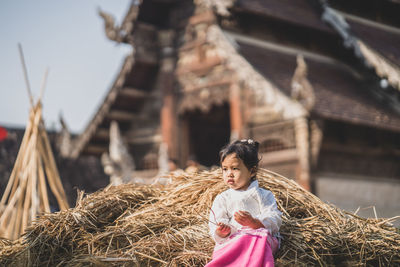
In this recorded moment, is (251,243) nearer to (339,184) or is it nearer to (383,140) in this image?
(339,184)

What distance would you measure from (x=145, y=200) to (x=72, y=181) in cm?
1142

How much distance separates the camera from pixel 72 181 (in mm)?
14945

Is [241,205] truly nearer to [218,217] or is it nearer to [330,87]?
[218,217]

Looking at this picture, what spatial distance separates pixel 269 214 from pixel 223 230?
291 millimetres

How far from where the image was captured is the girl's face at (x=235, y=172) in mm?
3146

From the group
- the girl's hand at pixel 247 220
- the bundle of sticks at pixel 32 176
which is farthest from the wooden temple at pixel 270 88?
the girl's hand at pixel 247 220

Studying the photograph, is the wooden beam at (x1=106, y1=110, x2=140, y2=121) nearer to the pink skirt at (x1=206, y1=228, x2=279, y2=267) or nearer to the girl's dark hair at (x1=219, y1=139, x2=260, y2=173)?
the girl's dark hair at (x1=219, y1=139, x2=260, y2=173)

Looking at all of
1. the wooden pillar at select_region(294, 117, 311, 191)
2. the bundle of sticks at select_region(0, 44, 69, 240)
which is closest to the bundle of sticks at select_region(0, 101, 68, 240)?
the bundle of sticks at select_region(0, 44, 69, 240)

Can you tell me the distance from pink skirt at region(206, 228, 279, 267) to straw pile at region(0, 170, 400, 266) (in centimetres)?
12

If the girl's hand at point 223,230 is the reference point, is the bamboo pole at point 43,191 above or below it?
below

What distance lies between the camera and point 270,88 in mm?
8125

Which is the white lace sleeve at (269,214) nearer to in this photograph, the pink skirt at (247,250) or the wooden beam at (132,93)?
the pink skirt at (247,250)

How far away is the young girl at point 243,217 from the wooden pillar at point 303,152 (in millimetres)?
4902

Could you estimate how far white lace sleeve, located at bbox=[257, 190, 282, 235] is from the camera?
3.01m
